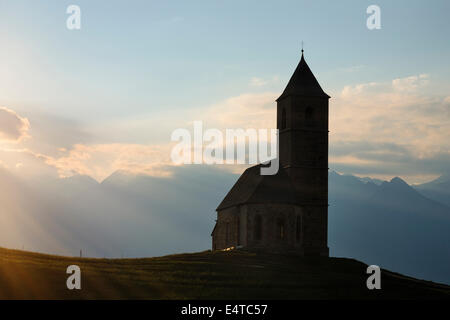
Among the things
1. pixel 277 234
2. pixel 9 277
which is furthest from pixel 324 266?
pixel 9 277

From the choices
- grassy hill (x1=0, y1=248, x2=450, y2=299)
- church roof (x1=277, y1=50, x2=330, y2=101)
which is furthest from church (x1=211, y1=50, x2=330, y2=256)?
grassy hill (x1=0, y1=248, x2=450, y2=299)

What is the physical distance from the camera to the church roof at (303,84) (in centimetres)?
8581

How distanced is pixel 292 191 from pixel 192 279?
2781 cm

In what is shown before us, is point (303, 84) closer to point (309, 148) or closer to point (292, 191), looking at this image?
point (309, 148)

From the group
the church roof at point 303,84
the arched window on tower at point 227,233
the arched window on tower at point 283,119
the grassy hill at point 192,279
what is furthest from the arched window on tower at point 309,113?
the grassy hill at point 192,279

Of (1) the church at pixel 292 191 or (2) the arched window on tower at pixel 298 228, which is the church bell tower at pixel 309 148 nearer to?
(1) the church at pixel 292 191

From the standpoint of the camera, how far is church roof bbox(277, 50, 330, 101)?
8581 centimetres

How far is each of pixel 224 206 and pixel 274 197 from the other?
11855 millimetres

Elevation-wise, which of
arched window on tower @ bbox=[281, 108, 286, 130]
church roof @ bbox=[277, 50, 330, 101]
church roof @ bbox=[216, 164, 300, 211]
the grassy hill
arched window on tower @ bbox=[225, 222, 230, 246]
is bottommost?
the grassy hill

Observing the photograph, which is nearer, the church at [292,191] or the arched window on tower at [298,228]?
the church at [292,191]

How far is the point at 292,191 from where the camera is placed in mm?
78812

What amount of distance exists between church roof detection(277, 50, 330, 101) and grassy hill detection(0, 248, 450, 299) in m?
24.7

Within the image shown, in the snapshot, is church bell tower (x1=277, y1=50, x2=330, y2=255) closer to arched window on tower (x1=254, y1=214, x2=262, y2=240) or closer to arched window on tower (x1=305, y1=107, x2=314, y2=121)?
arched window on tower (x1=305, y1=107, x2=314, y2=121)
